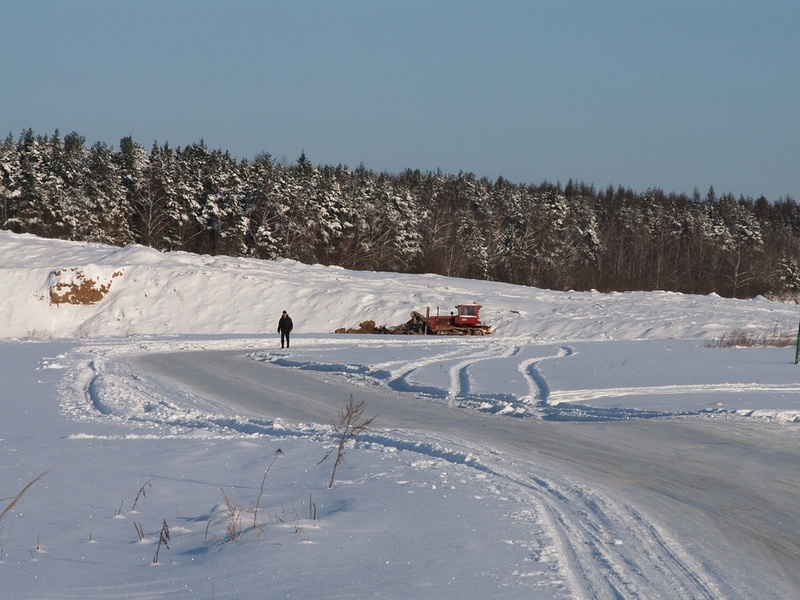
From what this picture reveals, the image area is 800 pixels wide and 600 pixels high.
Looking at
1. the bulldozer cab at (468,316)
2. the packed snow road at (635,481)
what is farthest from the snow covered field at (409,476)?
the bulldozer cab at (468,316)

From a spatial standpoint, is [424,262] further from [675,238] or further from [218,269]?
[675,238]

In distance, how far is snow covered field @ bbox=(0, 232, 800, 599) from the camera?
17.6 ft

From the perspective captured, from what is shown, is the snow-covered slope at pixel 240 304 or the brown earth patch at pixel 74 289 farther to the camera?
the brown earth patch at pixel 74 289

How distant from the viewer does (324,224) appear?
84.2 m

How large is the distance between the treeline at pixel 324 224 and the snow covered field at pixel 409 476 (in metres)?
57.1

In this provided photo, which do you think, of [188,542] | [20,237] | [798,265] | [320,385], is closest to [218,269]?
[20,237]

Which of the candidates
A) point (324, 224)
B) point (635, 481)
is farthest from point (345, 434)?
point (324, 224)

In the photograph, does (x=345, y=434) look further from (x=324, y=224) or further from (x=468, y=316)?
(x=324, y=224)

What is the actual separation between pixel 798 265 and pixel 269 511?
10179 centimetres

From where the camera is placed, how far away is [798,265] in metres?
97.0

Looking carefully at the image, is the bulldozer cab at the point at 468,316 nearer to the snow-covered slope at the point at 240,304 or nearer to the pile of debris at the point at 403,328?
the pile of debris at the point at 403,328

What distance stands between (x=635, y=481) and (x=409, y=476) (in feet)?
7.64

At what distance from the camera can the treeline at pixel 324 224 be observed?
7962cm

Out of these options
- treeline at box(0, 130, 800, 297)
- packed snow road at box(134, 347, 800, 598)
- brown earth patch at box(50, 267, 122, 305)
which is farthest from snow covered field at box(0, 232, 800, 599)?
treeline at box(0, 130, 800, 297)
